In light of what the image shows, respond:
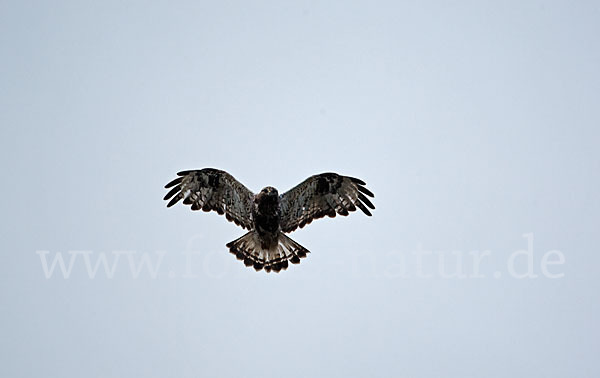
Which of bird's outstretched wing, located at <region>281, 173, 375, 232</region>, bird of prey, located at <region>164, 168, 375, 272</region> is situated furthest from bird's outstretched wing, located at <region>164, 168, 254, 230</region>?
bird's outstretched wing, located at <region>281, 173, 375, 232</region>

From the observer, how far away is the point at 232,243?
19391 mm

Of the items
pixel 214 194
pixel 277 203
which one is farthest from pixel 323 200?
pixel 214 194

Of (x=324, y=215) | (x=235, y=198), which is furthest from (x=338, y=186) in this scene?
(x=235, y=198)

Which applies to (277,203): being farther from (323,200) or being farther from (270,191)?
(323,200)

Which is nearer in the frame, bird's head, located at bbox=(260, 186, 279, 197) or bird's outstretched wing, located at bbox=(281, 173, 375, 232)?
bird's head, located at bbox=(260, 186, 279, 197)

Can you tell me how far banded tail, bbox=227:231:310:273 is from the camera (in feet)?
63.4

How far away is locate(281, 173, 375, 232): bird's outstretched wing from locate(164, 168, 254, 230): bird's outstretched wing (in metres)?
0.69

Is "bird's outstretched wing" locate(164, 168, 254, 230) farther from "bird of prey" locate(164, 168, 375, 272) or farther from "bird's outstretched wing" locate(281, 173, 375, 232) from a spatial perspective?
"bird's outstretched wing" locate(281, 173, 375, 232)

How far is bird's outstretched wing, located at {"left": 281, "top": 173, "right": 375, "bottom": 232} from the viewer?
1906 cm

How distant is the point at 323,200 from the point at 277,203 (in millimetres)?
882

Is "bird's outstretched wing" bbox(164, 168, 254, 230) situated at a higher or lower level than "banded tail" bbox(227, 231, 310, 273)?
higher

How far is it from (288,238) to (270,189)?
3.53 feet

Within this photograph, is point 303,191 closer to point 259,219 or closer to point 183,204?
point 259,219

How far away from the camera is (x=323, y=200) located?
19.2 m
